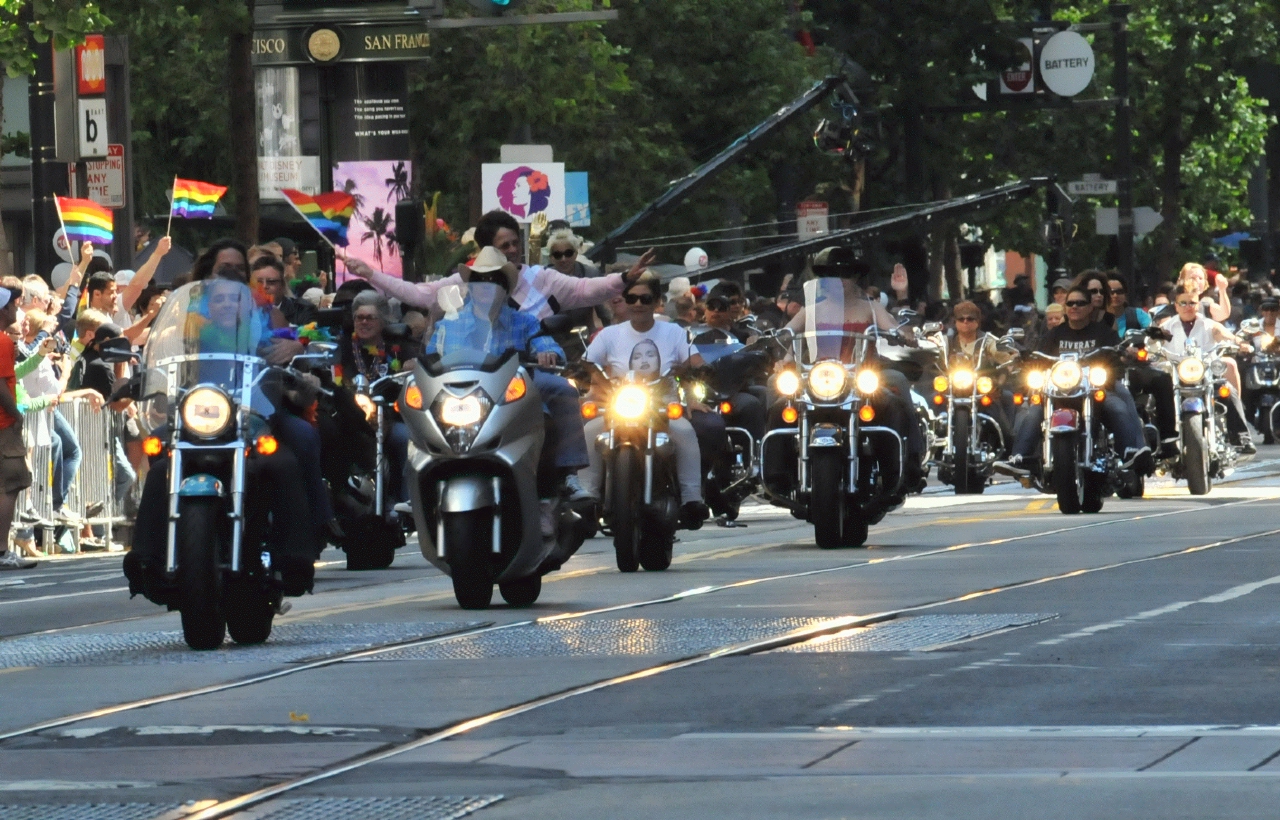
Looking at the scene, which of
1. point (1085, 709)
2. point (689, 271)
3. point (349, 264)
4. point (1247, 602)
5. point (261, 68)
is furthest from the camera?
point (689, 271)

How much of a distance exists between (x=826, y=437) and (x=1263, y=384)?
20.2 metres

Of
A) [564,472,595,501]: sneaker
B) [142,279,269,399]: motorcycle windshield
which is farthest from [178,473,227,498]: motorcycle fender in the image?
[564,472,595,501]: sneaker

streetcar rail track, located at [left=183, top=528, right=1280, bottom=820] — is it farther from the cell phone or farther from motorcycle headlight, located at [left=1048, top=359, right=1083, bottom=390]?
the cell phone

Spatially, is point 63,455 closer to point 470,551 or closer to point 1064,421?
point 1064,421

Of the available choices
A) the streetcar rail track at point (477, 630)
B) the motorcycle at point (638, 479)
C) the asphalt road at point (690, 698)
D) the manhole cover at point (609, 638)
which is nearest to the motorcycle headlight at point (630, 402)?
the motorcycle at point (638, 479)

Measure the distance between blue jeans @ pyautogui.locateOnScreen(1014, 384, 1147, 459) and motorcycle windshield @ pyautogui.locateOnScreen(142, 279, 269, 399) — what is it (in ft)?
36.2

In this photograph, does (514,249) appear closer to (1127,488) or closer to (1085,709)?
(1085,709)

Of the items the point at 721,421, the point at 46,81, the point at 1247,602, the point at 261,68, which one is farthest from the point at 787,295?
the point at 1247,602

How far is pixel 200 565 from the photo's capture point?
11750 millimetres

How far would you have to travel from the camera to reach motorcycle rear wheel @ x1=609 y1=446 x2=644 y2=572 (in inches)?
642

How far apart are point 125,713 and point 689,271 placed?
3299cm

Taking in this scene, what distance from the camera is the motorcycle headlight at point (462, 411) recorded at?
13.4 metres

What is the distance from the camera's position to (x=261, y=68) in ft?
104

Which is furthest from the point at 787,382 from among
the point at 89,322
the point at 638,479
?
the point at 89,322
